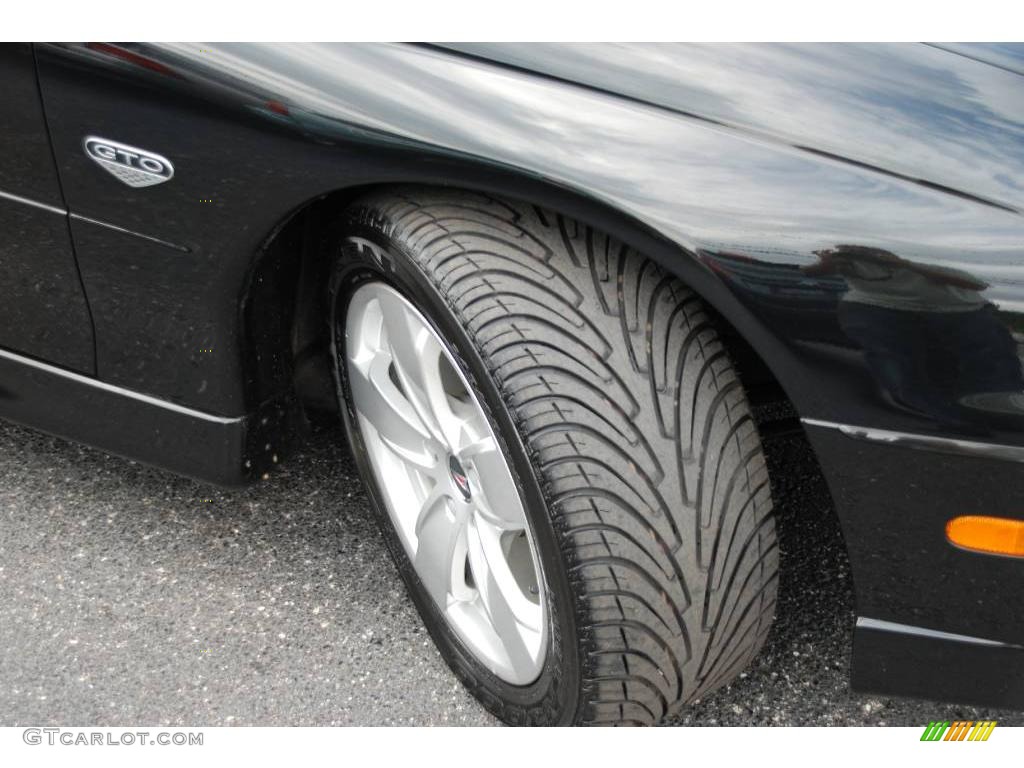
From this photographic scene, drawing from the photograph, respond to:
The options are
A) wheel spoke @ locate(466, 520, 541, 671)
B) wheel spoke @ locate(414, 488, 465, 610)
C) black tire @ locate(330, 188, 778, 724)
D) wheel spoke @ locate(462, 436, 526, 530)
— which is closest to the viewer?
black tire @ locate(330, 188, 778, 724)

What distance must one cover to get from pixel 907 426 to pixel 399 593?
111cm

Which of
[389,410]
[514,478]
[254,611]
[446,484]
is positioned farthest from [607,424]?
[254,611]

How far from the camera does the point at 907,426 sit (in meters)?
1.35

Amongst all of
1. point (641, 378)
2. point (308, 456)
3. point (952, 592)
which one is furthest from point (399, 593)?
point (952, 592)

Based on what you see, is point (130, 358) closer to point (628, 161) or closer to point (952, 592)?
point (628, 161)

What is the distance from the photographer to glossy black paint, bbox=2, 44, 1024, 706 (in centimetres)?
131

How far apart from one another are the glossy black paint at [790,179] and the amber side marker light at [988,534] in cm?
2

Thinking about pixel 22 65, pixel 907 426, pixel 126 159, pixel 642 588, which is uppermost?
pixel 22 65

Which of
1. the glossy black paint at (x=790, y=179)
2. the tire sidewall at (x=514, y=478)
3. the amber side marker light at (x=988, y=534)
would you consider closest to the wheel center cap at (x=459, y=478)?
the tire sidewall at (x=514, y=478)

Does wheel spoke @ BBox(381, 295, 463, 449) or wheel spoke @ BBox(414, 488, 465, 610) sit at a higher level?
wheel spoke @ BBox(381, 295, 463, 449)
